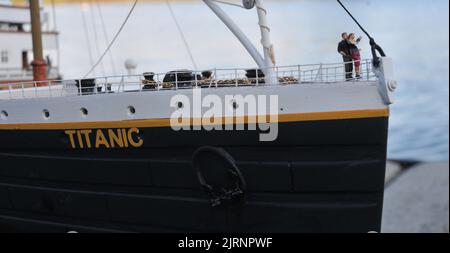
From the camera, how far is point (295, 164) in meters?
9.98

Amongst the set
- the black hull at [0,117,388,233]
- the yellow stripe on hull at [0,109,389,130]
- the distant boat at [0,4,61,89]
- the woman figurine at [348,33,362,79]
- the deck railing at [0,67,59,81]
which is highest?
the distant boat at [0,4,61,89]

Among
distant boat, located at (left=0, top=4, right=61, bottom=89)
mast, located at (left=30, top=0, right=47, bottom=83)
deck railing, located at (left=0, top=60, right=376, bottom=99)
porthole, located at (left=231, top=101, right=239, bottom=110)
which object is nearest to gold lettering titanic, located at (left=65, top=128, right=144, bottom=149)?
deck railing, located at (left=0, top=60, right=376, bottom=99)

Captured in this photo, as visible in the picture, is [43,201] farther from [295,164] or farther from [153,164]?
[295,164]

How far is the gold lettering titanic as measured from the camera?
10.8 meters

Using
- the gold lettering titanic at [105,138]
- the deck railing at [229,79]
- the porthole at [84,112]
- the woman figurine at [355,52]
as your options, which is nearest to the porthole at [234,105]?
the deck railing at [229,79]

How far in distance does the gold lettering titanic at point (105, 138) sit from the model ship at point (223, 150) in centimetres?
2

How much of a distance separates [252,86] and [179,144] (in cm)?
177

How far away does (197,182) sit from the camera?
10531 millimetres

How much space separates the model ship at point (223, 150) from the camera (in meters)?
9.75

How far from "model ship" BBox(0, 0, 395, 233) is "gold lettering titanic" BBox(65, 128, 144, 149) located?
2 cm

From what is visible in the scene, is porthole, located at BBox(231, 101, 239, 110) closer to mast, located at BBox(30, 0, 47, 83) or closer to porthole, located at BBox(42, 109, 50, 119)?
porthole, located at BBox(42, 109, 50, 119)

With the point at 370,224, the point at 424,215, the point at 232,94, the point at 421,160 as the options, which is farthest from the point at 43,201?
the point at 421,160

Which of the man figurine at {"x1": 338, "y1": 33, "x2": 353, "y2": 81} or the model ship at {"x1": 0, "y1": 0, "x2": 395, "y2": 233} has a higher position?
the man figurine at {"x1": 338, "y1": 33, "x2": 353, "y2": 81}

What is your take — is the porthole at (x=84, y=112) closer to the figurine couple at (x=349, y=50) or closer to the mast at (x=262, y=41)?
the mast at (x=262, y=41)
